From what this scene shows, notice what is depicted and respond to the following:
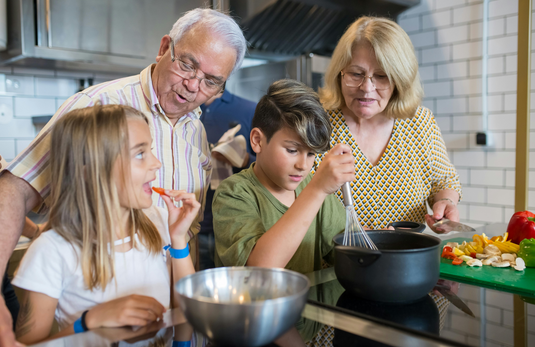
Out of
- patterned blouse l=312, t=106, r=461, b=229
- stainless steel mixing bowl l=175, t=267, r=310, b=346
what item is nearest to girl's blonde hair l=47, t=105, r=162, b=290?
stainless steel mixing bowl l=175, t=267, r=310, b=346

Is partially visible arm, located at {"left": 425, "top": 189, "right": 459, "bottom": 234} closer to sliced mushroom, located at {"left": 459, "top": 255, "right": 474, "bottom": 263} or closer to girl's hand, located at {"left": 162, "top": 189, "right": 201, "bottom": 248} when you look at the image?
sliced mushroom, located at {"left": 459, "top": 255, "right": 474, "bottom": 263}

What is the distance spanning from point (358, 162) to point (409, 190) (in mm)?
206

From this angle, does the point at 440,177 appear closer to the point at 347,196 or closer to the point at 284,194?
the point at 284,194

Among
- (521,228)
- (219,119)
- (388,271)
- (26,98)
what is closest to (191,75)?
(388,271)

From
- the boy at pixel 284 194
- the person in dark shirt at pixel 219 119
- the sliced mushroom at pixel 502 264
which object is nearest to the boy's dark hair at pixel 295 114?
the boy at pixel 284 194

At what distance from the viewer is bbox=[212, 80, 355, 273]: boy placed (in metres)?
0.96

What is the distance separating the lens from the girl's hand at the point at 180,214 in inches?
37.3

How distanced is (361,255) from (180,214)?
0.44m

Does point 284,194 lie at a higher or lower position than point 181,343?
higher

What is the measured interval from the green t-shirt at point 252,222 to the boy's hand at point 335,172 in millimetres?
208

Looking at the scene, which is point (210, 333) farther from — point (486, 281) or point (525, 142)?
point (525, 142)

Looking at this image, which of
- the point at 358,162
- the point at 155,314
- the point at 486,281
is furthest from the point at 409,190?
the point at 155,314

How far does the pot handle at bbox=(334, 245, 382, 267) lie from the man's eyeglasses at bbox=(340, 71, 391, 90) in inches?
32.0

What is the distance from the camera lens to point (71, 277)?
34.6 inches
